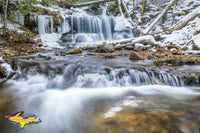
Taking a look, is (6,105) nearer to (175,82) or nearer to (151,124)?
(151,124)

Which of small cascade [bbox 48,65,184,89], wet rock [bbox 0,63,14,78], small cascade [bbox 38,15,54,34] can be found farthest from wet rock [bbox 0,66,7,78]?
small cascade [bbox 38,15,54,34]

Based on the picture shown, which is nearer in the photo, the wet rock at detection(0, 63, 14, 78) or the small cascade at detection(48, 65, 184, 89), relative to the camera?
the wet rock at detection(0, 63, 14, 78)

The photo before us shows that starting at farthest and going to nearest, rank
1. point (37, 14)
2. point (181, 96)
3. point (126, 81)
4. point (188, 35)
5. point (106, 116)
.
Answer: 1. point (37, 14)
2. point (188, 35)
3. point (126, 81)
4. point (181, 96)
5. point (106, 116)

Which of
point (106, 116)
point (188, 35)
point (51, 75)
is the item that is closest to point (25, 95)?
point (51, 75)

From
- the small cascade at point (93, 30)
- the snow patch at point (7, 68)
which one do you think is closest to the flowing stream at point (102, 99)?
the snow patch at point (7, 68)

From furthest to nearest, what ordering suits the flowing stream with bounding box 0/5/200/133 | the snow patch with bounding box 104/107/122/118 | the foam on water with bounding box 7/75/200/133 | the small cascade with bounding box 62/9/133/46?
the small cascade with bounding box 62/9/133/46
the snow patch with bounding box 104/107/122/118
the foam on water with bounding box 7/75/200/133
the flowing stream with bounding box 0/5/200/133

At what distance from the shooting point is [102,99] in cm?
284

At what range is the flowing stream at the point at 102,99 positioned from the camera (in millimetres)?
1753

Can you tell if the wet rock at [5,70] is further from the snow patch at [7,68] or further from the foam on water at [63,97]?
the foam on water at [63,97]

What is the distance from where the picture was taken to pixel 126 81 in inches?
146

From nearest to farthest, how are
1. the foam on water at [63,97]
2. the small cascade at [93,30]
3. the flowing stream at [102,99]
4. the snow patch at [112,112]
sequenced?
the flowing stream at [102,99] → the foam on water at [63,97] → the snow patch at [112,112] → the small cascade at [93,30]

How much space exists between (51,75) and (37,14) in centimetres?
1079

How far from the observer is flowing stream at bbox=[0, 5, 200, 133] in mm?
1753

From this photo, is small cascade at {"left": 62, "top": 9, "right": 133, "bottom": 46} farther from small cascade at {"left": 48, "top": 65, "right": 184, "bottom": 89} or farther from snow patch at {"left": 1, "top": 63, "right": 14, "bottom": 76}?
small cascade at {"left": 48, "top": 65, "right": 184, "bottom": 89}
